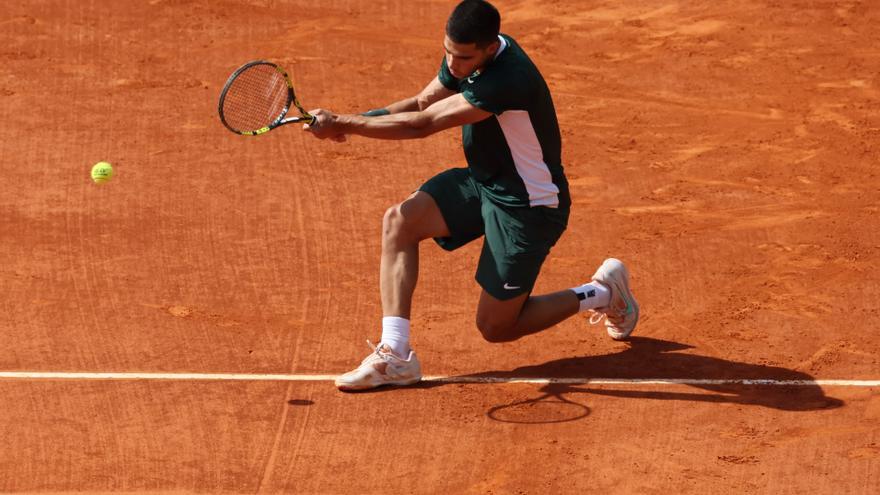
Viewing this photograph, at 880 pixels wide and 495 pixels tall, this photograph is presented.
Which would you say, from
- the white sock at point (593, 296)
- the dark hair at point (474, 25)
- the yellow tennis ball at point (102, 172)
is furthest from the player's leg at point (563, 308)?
the yellow tennis ball at point (102, 172)

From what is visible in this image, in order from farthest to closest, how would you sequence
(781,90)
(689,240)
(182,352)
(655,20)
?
(655,20)
(781,90)
(689,240)
(182,352)

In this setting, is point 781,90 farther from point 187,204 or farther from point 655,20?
point 187,204

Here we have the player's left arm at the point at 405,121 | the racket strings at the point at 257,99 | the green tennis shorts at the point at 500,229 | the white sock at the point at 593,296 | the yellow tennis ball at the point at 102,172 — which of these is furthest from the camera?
the yellow tennis ball at the point at 102,172

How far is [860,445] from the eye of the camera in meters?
7.38

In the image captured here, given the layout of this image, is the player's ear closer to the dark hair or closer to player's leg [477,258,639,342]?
the dark hair

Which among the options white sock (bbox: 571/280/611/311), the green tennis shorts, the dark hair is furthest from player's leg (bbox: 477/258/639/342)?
the dark hair

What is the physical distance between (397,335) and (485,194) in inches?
36.8

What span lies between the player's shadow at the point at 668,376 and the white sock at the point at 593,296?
0.32 metres

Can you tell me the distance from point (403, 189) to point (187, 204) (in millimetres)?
1609

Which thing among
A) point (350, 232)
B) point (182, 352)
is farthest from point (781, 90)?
point (182, 352)

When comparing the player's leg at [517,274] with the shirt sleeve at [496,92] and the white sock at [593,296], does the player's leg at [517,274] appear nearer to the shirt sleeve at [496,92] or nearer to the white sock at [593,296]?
the white sock at [593,296]

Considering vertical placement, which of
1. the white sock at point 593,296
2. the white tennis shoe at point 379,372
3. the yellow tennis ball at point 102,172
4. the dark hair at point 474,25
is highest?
the dark hair at point 474,25

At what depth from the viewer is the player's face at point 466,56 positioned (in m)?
7.39

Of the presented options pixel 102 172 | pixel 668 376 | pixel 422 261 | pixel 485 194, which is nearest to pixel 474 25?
pixel 485 194
